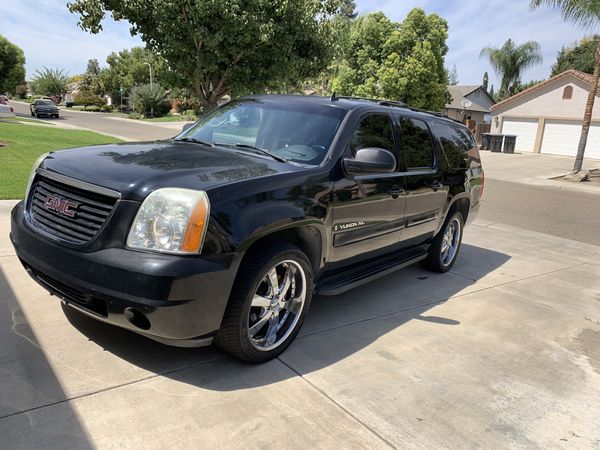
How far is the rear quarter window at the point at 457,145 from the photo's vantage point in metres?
5.56

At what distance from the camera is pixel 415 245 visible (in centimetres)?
526

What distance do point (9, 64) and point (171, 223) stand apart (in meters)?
52.9

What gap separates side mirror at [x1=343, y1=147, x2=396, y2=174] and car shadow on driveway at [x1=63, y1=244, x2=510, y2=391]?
1351 mm

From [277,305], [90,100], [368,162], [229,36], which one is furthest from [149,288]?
[90,100]

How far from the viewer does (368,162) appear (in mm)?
3793

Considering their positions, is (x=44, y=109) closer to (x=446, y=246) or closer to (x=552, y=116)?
(x=552, y=116)

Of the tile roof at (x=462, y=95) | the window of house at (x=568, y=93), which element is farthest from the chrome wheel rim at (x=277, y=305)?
the tile roof at (x=462, y=95)

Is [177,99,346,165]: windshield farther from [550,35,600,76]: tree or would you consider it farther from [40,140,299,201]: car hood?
[550,35,600,76]: tree

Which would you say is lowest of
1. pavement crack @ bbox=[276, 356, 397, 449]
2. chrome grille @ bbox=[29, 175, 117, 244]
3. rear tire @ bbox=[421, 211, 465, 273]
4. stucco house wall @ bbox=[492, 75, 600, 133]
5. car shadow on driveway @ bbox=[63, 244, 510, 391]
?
pavement crack @ bbox=[276, 356, 397, 449]

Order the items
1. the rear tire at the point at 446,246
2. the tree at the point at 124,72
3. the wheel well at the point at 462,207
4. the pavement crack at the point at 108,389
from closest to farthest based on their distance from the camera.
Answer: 1. the pavement crack at the point at 108,389
2. the rear tire at the point at 446,246
3. the wheel well at the point at 462,207
4. the tree at the point at 124,72

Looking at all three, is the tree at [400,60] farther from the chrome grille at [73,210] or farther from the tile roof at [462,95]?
the chrome grille at [73,210]

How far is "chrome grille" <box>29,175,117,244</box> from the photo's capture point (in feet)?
9.49

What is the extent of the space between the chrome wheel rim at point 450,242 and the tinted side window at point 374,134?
179 centimetres

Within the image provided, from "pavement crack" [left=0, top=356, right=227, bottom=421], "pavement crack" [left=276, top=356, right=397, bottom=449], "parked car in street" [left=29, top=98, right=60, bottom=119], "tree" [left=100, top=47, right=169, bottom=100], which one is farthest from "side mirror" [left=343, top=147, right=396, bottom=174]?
"tree" [left=100, top=47, right=169, bottom=100]
